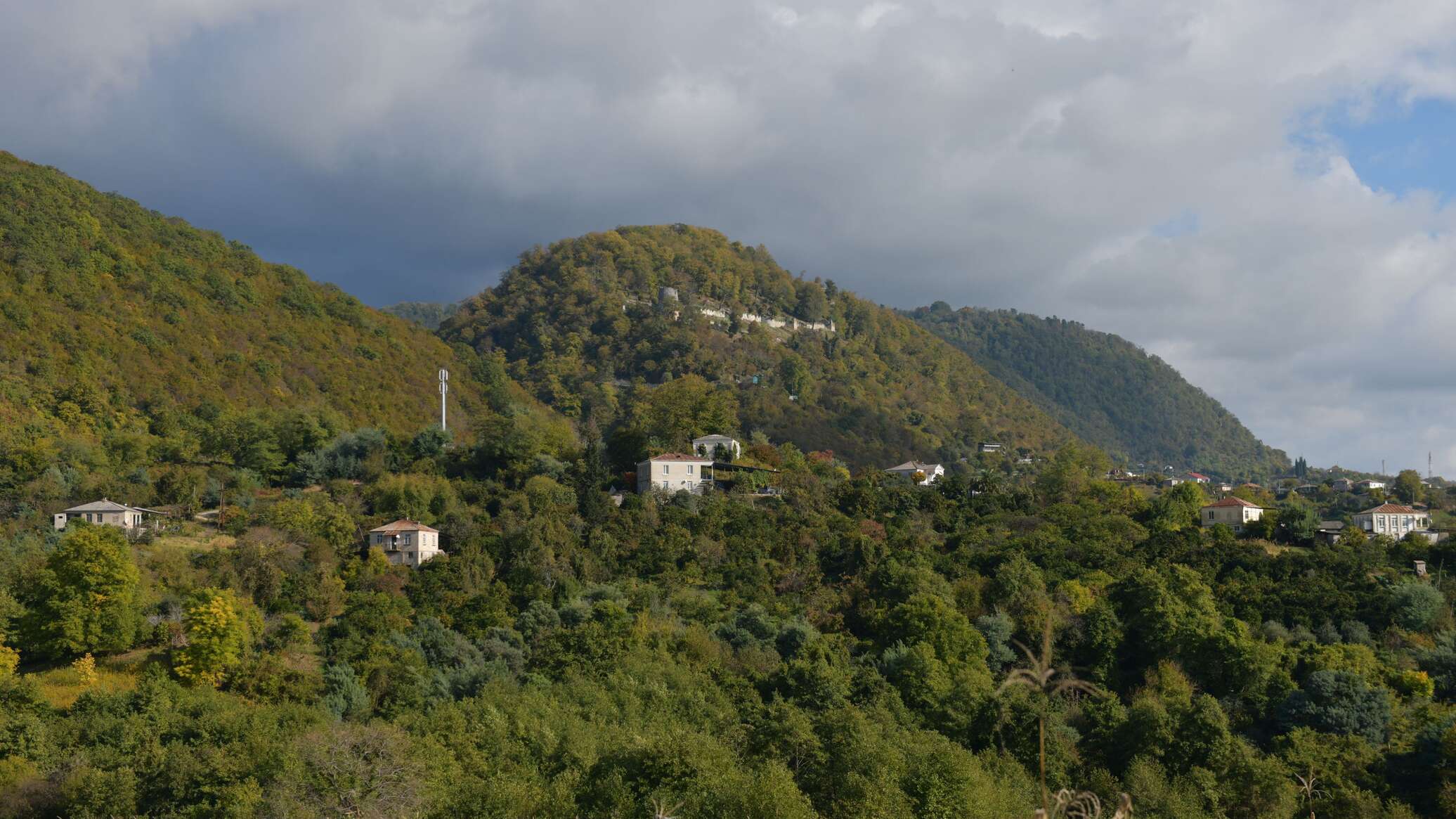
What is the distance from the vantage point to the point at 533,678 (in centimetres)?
3897

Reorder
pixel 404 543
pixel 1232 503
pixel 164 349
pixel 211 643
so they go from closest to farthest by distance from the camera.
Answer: pixel 211 643, pixel 404 543, pixel 1232 503, pixel 164 349

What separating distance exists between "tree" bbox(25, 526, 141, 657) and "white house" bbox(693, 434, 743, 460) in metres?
30.9

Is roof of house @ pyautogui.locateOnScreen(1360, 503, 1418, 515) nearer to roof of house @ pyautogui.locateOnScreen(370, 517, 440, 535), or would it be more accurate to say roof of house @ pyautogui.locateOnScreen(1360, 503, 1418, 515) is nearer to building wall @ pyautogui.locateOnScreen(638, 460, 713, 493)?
building wall @ pyautogui.locateOnScreen(638, 460, 713, 493)

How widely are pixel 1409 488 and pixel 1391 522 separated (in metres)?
17.9

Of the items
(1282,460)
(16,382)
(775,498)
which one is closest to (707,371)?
(775,498)

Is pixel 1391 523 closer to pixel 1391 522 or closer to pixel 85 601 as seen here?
pixel 1391 522

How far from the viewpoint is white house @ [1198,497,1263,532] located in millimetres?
61312

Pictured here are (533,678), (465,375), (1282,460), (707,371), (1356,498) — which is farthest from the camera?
(1282,460)

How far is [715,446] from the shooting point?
65.9 meters

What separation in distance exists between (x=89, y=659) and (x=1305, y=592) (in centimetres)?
4211

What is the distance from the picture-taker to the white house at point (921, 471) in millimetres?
70500

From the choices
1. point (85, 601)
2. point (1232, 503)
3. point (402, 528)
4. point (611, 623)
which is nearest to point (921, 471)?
point (1232, 503)

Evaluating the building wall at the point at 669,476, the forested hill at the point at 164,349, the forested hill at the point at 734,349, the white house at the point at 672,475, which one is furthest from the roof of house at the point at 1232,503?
the forested hill at the point at 164,349

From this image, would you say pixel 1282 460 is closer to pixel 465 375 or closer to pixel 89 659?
pixel 465 375
